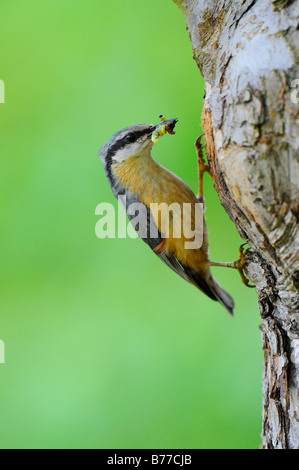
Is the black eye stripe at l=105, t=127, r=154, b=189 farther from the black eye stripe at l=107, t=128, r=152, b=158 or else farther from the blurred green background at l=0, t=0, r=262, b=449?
the blurred green background at l=0, t=0, r=262, b=449

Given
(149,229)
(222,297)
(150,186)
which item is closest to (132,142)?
(150,186)

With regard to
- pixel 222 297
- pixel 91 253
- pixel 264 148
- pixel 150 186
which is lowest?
pixel 222 297

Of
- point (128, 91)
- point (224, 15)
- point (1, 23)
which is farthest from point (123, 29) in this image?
point (224, 15)

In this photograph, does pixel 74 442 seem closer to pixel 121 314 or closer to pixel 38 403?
pixel 38 403

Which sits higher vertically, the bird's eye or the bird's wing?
the bird's eye

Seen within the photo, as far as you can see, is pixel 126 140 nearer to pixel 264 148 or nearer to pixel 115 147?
pixel 115 147

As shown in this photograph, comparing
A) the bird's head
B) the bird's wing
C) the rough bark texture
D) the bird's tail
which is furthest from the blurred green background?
the rough bark texture

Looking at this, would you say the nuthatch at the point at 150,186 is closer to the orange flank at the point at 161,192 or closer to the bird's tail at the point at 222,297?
the orange flank at the point at 161,192
